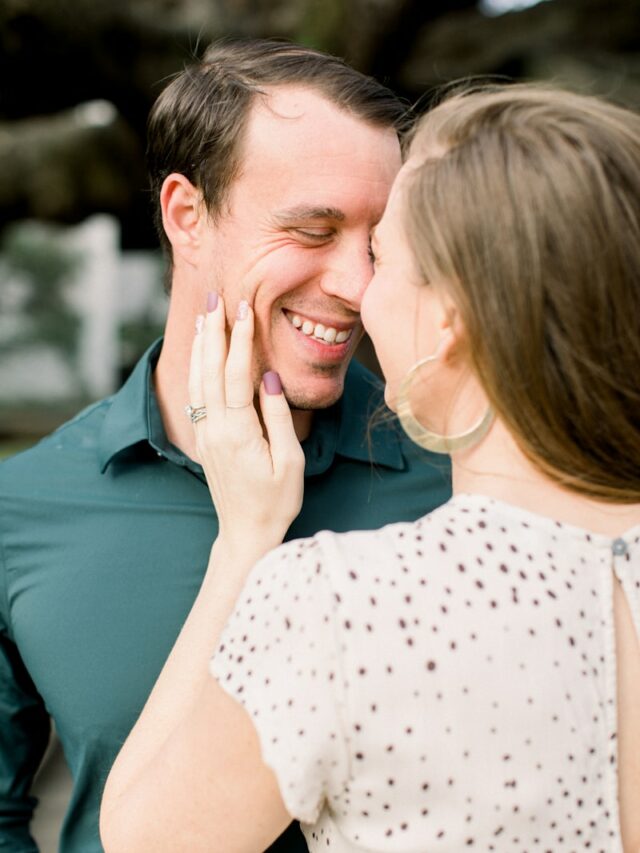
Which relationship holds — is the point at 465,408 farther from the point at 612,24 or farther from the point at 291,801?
the point at 612,24

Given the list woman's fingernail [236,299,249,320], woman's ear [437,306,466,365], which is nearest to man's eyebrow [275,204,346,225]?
woman's fingernail [236,299,249,320]

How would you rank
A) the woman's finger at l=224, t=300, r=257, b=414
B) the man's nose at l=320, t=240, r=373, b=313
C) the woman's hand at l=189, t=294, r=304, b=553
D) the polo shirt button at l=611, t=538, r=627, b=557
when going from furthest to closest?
the man's nose at l=320, t=240, r=373, b=313, the woman's finger at l=224, t=300, r=257, b=414, the woman's hand at l=189, t=294, r=304, b=553, the polo shirt button at l=611, t=538, r=627, b=557

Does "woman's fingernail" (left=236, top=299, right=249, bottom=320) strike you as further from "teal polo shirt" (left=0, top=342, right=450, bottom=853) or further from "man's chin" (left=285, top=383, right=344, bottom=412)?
"teal polo shirt" (left=0, top=342, right=450, bottom=853)

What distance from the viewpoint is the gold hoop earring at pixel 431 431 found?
1459mm

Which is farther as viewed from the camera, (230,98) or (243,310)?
(230,98)

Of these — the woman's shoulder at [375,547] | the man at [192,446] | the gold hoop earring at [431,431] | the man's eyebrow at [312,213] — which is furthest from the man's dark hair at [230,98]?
the woman's shoulder at [375,547]

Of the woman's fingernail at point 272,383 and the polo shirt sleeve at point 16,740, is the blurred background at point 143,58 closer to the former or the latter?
the polo shirt sleeve at point 16,740

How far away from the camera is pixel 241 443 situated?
1.91 meters

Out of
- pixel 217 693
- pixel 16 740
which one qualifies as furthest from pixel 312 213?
pixel 16 740

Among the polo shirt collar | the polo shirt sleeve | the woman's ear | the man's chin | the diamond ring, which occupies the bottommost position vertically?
the polo shirt sleeve

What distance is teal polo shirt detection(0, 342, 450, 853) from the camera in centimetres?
201

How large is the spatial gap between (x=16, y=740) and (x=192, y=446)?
2.52 ft

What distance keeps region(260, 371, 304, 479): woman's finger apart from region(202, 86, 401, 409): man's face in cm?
13

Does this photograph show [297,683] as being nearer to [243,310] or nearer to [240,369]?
[240,369]
